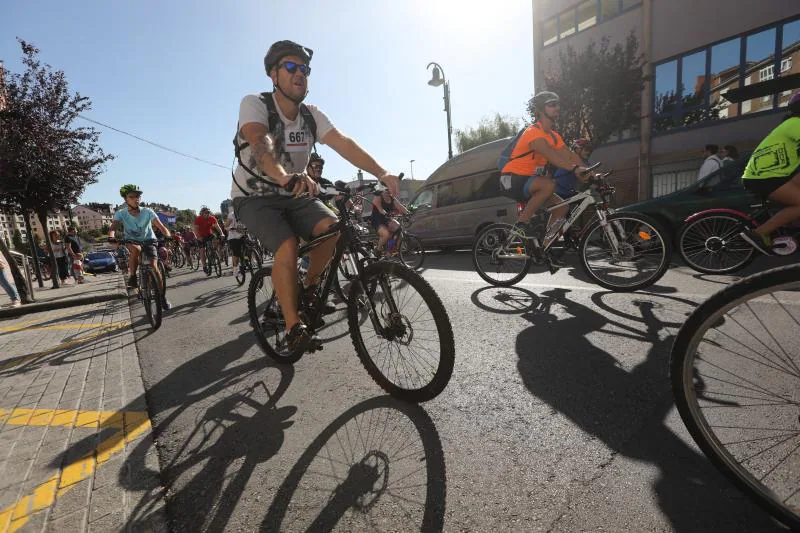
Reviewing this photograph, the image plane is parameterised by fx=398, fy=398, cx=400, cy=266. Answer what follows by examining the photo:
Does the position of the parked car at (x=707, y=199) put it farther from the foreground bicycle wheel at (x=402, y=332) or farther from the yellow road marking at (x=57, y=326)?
the yellow road marking at (x=57, y=326)

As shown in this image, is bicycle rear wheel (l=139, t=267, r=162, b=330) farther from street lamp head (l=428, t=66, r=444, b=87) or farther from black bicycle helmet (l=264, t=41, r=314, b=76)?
street lamp head (l=428, t=66, r=444, b=87)

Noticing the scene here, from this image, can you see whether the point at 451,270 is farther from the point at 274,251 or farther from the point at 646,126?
the point at 646,126

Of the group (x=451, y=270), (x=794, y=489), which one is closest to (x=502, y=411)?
(x=794, y=489)

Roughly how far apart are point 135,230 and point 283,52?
4.30 metres

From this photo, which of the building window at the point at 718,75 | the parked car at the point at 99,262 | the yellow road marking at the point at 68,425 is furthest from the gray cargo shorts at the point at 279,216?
the parked car at the point at 99,262

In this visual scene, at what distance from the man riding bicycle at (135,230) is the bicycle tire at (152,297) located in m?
0.07

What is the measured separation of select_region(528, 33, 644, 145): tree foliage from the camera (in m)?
14.3

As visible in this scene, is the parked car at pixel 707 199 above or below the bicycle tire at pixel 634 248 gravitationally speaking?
above

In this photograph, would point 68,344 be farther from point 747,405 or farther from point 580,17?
point 580,17

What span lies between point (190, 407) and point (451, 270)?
507cm

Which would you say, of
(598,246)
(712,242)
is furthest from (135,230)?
(712,242)

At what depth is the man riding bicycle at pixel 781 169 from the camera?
12.6ft

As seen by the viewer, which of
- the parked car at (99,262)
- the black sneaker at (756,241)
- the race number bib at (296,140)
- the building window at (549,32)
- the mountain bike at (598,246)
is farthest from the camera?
the parked car at (99,262)

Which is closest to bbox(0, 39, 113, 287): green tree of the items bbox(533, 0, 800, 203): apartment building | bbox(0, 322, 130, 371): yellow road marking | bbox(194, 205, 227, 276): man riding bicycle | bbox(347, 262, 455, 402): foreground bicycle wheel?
bbox(194, 205, 227, 276): man riding bicycle
